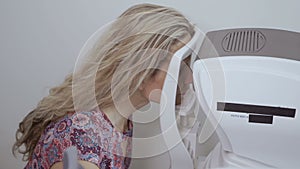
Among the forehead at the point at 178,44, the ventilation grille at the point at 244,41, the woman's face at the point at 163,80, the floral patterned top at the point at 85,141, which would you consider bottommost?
the floral patterned top at the point at 85,141

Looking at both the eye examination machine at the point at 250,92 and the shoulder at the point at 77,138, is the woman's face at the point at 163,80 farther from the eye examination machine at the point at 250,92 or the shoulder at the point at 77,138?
the shoulder at the point at 77,138

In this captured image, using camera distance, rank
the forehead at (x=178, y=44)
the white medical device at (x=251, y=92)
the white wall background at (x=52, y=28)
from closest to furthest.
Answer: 1. the white medical device at (x=251, y=92)
2. the forehead at (x=178, y=44)
3. the white wall background at (x=52, y=28)

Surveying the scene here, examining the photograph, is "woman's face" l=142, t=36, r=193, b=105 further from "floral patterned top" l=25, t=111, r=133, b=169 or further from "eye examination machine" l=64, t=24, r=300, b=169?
"floral patterned top" l=25, t=111, r=133, b=169

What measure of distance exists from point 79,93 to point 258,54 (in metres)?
0.56

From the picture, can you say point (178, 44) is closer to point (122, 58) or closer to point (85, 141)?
point (122, 58)

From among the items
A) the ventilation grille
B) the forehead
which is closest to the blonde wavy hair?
the forehead

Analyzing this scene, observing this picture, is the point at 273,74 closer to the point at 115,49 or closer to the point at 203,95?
the point at 203,95

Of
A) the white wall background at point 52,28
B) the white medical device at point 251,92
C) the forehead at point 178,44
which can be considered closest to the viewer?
the white medical device at point 251,92

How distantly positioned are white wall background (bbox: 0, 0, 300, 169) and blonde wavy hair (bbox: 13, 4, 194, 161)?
0.71 ft

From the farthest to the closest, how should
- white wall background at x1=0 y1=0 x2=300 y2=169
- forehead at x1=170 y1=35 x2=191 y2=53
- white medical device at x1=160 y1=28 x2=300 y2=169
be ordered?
white wall background at x1=0 y1=0 x2=300 y2=169, forehead at x1=170 y1=35 x2=191 y2=53, white medical device at x1=160 y1=28 x2=300 y2=169

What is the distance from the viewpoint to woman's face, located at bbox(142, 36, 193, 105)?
3.74ft

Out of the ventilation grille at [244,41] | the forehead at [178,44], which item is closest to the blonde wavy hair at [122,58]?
the forehead at [178,44]

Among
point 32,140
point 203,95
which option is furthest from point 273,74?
point 32,140

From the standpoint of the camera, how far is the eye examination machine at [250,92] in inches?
36.1
